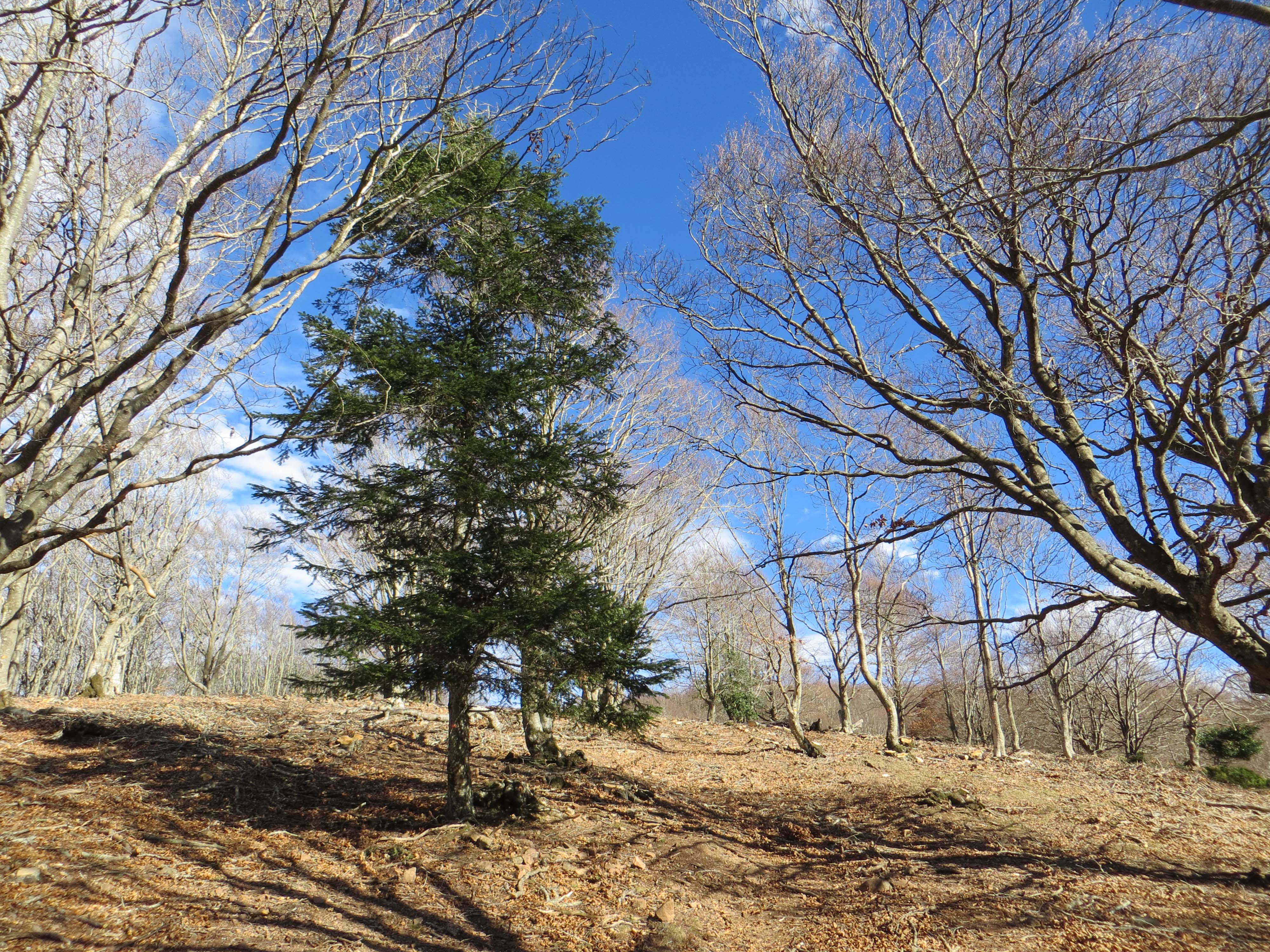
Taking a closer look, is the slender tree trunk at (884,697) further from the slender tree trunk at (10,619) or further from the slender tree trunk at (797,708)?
the slender tree trunk at (10,619)

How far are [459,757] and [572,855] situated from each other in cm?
152

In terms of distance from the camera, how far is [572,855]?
6570mm

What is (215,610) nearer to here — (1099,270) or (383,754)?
(383,754)

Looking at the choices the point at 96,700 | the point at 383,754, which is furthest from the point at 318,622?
the point at 96,700

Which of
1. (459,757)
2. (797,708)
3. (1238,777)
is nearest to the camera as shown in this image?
(459,757)

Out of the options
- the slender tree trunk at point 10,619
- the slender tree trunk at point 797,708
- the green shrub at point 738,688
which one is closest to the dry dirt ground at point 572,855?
the slender tree trunk at point 797,708

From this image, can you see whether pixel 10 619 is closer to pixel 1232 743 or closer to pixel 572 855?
pixel 572 855

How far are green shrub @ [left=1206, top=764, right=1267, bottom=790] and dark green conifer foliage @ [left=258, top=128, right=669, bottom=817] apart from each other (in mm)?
12123

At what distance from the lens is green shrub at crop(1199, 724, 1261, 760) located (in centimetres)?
1644

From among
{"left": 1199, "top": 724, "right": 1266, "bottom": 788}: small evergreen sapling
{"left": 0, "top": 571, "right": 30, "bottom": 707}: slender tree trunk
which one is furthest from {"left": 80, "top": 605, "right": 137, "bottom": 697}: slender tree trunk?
{"left": 1199, "top": 724, "right": 1266, "bottom": 788}: small evergreen sapling

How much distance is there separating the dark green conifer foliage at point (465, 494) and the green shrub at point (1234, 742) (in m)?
17.6

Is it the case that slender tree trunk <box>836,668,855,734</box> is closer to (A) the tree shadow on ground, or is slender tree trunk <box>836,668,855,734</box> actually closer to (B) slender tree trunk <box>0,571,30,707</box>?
(A) the tree shadow on ground

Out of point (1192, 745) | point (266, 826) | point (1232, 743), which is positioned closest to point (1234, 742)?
point (1232, 743)

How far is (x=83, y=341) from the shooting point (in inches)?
191
